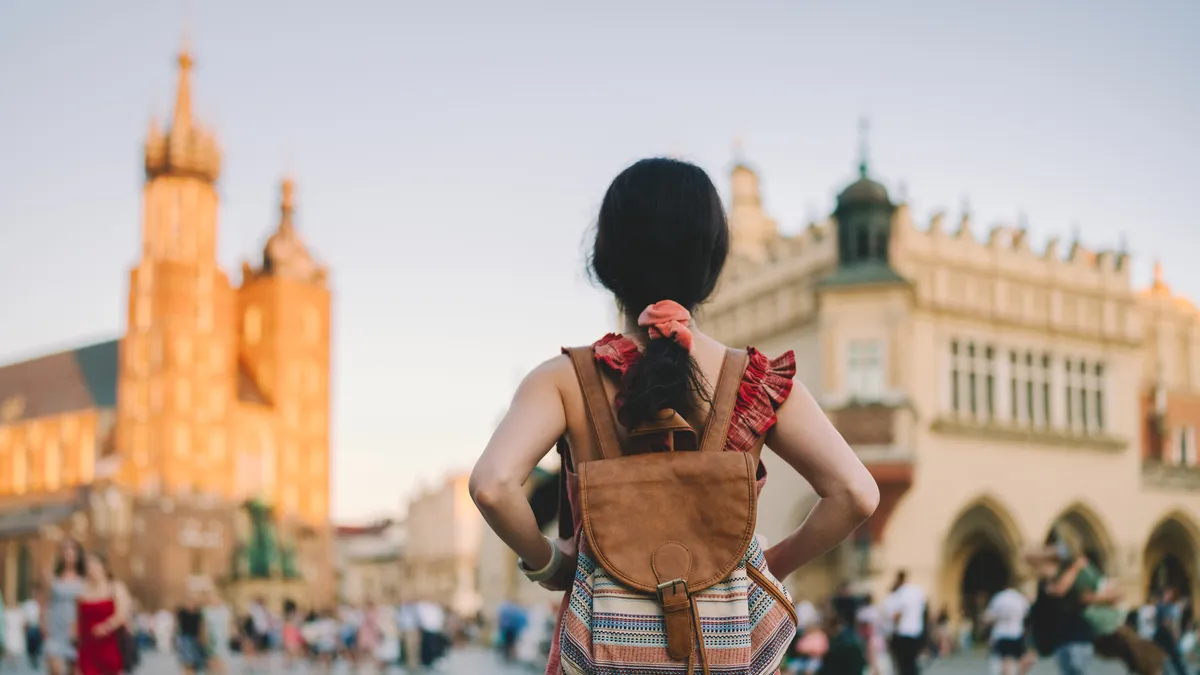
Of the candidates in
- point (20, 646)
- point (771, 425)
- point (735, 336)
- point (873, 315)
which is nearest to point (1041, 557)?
point (771, 425)

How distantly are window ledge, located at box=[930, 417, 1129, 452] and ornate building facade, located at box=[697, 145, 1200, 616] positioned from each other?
0.15 ft

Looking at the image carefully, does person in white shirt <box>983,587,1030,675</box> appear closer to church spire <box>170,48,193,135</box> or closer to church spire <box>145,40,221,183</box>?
church spire <box>145,40,221,183</box>

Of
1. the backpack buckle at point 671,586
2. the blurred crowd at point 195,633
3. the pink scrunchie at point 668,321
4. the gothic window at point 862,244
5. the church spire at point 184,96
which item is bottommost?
the blurred crowd at point 195,633

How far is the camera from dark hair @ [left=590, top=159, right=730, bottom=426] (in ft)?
9.36

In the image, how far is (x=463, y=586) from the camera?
91812 millimetres

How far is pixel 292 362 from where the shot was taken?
10094 cm

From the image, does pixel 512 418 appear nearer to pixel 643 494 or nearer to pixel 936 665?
pixel 643 494

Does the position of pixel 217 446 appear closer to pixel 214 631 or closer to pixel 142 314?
pixel 142 314

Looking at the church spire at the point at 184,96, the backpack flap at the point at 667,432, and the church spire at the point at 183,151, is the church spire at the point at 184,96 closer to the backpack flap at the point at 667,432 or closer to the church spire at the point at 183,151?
the church spire at the point at 183,151

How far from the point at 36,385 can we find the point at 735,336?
81771 mm

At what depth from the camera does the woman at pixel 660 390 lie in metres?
2.68

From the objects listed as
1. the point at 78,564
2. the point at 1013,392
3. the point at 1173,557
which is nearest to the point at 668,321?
the point at 78,564

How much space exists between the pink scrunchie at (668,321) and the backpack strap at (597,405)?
0.14 metres

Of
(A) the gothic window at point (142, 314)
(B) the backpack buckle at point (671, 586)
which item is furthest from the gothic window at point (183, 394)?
(B) the backpack buckle at point (671, 586)
